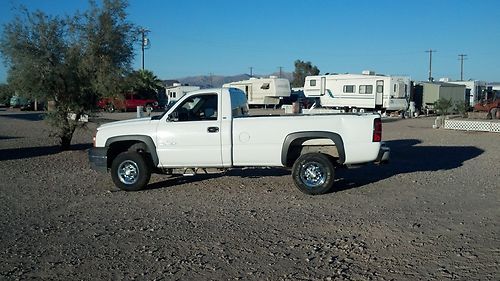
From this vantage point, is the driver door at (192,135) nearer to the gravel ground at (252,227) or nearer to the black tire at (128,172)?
the black tire at (128,172)

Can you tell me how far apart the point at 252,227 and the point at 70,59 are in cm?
936

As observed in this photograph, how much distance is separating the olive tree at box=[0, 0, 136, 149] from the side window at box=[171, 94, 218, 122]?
18.2 ft

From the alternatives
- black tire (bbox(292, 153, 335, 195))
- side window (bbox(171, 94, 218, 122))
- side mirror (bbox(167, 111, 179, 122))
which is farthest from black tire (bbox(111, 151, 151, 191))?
black tire (bbox(292, 153, 335, 195))

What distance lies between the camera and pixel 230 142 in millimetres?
8547

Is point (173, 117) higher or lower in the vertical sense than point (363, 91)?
lower

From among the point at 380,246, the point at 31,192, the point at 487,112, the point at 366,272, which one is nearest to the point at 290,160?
the point at 380,246

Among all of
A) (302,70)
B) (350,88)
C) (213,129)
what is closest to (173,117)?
(213,129)

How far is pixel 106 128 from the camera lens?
903cm

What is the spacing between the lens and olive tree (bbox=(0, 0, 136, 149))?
13.1 m

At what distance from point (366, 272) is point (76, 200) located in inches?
209

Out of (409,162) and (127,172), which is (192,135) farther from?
(409,162)

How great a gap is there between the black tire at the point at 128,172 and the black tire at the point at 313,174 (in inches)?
109

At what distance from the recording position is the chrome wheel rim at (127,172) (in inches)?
351

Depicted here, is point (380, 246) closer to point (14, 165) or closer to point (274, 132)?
point (274, 132)
